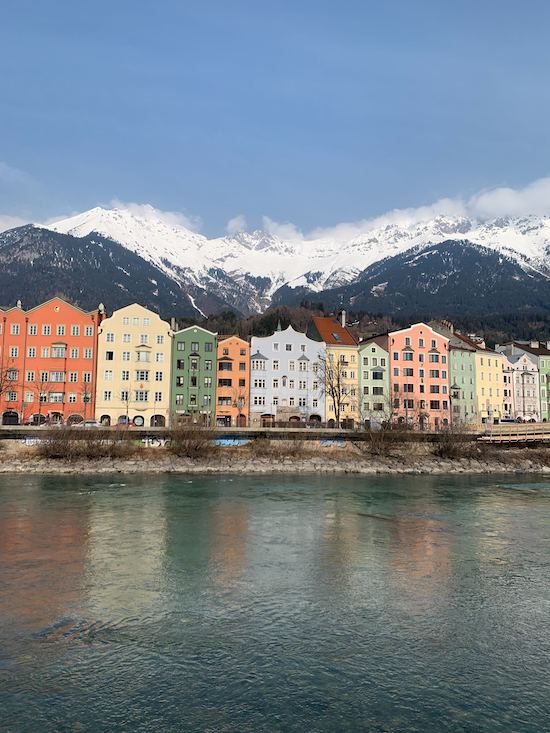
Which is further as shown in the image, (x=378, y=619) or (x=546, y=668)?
(x=378, y=619)

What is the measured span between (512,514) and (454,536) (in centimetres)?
841

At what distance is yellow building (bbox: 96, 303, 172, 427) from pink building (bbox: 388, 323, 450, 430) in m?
31.7

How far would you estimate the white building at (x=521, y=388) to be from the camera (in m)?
97.1

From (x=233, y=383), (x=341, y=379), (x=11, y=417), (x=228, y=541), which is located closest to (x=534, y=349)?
(x=341, y=379)

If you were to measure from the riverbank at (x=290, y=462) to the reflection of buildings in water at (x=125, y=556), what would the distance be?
2024cm

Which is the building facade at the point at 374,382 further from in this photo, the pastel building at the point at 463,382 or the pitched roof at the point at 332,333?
the pastel building at the point at 463,382

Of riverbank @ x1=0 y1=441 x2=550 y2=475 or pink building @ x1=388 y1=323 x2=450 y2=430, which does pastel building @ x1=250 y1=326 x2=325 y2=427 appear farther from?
riverbank @ x1=0 y1=441 x2=550 y2=475

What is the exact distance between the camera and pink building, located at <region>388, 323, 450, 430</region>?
83875mm

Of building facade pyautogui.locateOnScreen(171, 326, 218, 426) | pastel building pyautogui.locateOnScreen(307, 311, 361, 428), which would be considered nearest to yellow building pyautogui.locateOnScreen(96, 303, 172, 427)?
building facade pyautogui.locateOnScreen(171, 326, 218, 426)

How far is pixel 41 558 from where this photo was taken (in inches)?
788

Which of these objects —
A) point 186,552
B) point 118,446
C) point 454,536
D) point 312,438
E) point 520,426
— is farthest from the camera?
point 520,426

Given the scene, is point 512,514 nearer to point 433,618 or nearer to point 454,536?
point 454,536

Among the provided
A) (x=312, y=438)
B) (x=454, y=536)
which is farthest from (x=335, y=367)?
(x=454, y=536)

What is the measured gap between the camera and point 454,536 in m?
25.5
